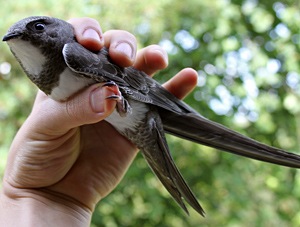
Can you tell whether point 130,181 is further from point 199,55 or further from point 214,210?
point 199,55

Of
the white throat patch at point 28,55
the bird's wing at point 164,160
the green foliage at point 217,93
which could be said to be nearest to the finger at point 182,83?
the bird's wing at point 164,160

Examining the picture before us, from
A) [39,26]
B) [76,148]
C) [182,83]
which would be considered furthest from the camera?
[182,83]

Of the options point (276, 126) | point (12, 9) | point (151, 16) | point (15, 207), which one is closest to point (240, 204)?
point (276, 126)

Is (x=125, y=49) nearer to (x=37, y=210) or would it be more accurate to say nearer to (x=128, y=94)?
(x=128, y=94)

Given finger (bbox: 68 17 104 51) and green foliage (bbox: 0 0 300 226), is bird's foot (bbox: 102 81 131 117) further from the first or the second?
green foliage (bbox: 0 0 300 226)

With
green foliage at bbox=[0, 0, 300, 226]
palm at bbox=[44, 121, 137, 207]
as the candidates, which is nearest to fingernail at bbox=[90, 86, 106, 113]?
palm at bbox=[44, 121, 137, 207]

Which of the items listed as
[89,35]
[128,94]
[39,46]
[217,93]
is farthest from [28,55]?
[217,93]
